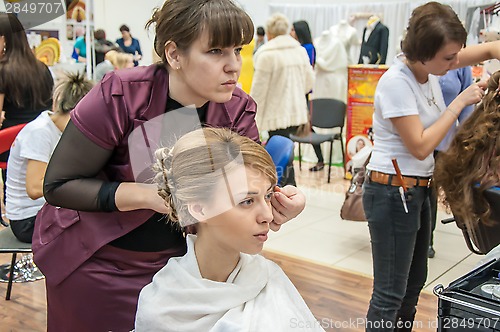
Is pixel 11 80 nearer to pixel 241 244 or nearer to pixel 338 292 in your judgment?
pixel 338 292

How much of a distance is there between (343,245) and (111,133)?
8.98ft

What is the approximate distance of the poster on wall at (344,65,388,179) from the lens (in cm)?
525

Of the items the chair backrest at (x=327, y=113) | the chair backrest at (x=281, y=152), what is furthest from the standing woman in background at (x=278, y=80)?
the chair backrest at (x=281, y=152)

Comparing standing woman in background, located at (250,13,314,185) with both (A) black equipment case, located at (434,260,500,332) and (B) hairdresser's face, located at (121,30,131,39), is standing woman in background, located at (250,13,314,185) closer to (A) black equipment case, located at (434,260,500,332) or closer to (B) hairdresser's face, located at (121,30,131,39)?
(B) hairdresser's face, located at (121,30,131,39)

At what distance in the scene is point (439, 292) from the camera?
106 centimetres

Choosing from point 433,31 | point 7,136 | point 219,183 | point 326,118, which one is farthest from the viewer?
point 326,118

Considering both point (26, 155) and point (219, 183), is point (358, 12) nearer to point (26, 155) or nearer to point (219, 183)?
point (26, 155)

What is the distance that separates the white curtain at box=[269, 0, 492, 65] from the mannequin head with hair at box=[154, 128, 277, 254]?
6371mm

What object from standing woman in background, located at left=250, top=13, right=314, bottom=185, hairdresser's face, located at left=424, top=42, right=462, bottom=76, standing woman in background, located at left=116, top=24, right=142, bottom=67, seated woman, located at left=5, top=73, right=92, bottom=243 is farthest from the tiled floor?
standing woman in background, located at left=116, top=24, right=142, bottom=67

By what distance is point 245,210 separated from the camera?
3.46 feet

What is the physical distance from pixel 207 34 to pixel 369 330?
53.6 inches

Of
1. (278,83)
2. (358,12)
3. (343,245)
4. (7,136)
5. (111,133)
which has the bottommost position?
(343,245)

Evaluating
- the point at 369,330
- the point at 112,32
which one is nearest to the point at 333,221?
the point at 369,330

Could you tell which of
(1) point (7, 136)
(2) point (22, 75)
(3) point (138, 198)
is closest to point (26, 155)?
(1) point (7, 136)
